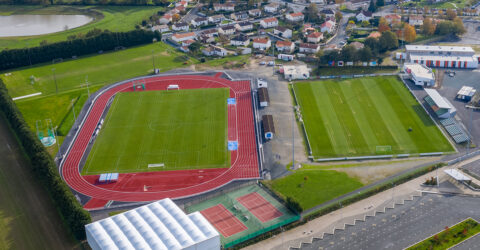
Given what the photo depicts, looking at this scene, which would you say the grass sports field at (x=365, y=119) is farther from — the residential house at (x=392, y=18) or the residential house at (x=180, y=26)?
the residential house at (x=180, y=26)

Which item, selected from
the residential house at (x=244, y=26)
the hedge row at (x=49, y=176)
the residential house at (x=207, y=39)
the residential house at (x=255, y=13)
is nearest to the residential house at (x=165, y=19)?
the residential house at (x=207, y=39)

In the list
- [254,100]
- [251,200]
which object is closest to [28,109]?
[254,100]

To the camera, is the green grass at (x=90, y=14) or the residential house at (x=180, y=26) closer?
the green grass at (x=90, y=14)

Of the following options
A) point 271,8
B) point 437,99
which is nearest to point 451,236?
point 437,99

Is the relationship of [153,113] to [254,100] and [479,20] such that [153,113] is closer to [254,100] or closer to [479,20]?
[254,100]

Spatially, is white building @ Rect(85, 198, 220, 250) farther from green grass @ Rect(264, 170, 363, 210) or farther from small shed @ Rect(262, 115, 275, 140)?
small shed @ Rect(262, 115, 275, 140)
